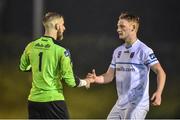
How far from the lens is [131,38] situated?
654 centimetres

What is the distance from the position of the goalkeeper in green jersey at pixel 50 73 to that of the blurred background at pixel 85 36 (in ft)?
7.77

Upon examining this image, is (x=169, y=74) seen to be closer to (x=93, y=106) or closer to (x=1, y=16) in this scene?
(x=93, y=106)

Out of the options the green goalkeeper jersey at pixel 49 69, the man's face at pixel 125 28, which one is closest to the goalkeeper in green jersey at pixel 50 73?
the green goalkeeper jersey at pixel 49 69

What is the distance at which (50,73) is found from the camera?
20.0 ft

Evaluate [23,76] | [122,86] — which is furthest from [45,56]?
[23,76]

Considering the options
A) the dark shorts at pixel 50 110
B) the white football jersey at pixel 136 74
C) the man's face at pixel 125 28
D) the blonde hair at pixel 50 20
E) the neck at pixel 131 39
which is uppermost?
the blonde hair at pixel 50 20

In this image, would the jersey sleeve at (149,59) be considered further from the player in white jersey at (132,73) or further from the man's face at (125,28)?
the man's face at (125,28)

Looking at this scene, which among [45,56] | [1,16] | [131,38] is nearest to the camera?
[45,56]

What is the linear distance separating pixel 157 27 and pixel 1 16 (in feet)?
7.10

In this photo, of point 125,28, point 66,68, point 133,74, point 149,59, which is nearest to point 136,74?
point 133,74

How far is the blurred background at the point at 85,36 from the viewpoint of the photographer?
28.0 ft

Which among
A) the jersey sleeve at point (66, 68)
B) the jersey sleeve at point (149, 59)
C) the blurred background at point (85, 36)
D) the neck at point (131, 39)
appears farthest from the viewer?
the blurred background at point (85, 36)

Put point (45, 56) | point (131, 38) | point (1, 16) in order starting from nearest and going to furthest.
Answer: point (45, 56) < point (131, 38) < point (1, 16)

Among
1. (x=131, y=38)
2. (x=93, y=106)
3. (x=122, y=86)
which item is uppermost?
(x=131, y=38)
